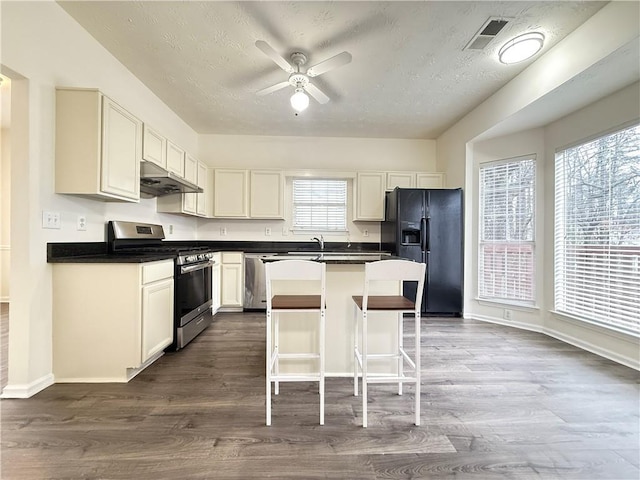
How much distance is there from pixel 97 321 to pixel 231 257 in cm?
210

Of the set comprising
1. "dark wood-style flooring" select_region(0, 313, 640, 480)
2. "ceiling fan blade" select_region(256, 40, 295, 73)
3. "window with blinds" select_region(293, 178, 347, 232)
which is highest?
"ceiling fan blade" select_region(256, 40, 295, 73)

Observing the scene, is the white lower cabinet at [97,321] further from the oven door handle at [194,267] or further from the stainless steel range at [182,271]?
the oven door handle at [194,267]

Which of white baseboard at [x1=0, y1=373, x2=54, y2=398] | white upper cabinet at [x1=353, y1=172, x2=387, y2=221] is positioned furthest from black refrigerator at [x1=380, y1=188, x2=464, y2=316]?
white baseboard at [x1=0, y1=373, x2=54, y2=398]

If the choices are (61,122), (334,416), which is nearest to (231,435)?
(334,416)

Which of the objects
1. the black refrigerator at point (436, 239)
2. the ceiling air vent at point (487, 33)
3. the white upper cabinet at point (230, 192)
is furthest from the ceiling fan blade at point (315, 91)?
the white upper cabinet at point (230, 192)

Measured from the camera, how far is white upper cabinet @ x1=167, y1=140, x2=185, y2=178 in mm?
3061

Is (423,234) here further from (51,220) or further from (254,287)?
(51,220)

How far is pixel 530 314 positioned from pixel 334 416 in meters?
3.04

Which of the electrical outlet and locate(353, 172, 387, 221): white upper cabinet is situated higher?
locate(353, 172, 387, 221): white upper cabinet

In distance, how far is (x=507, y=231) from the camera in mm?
3576

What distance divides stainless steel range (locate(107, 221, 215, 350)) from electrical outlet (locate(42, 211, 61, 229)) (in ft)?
1.73

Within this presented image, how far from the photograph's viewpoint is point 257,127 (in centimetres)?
421

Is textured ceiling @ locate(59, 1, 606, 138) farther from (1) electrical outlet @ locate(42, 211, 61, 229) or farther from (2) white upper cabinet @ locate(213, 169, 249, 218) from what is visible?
(1) electrical outlet @ locate(42, 211, 61, 229)

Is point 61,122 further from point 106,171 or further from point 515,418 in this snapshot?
point 515,418
